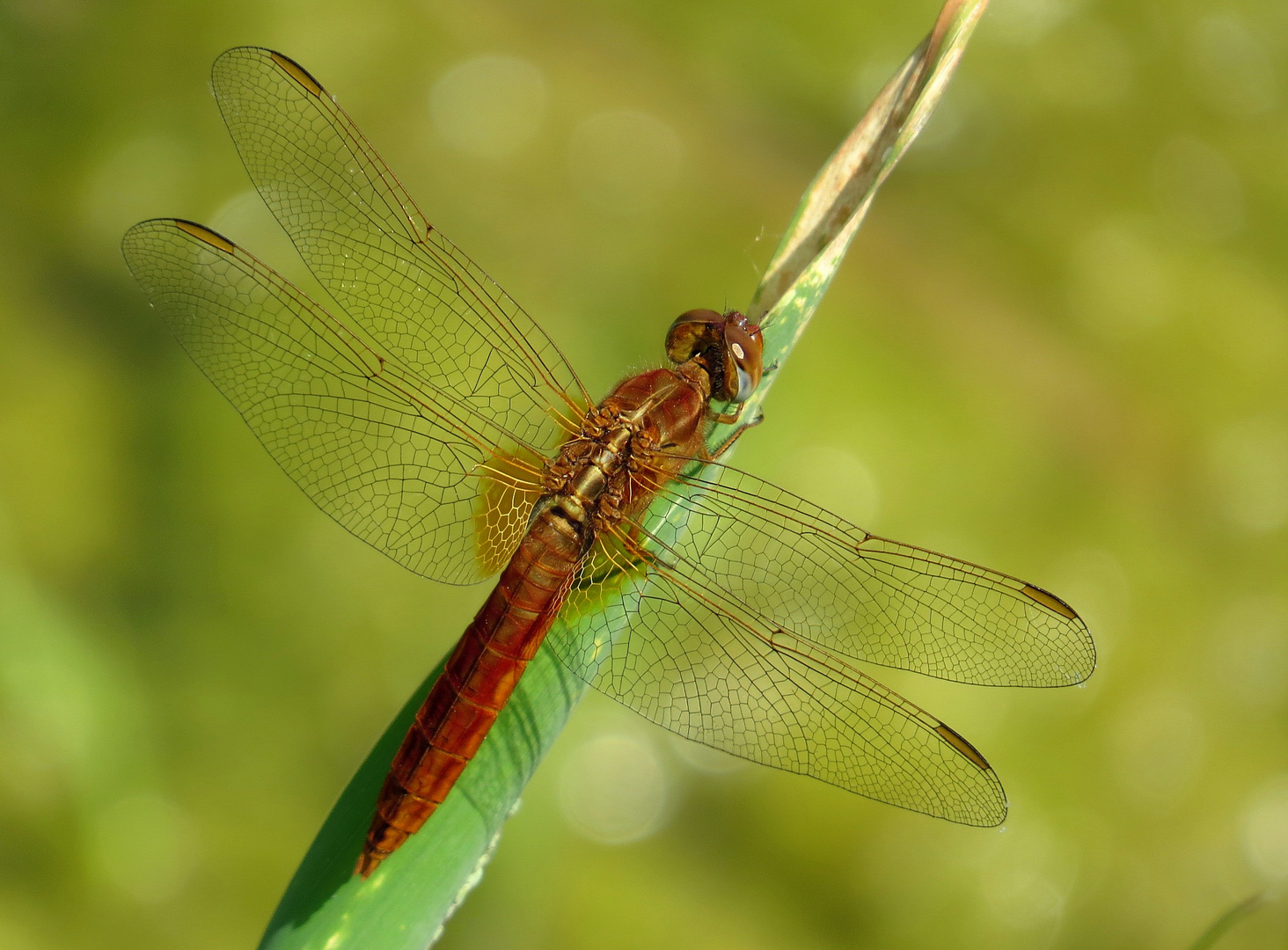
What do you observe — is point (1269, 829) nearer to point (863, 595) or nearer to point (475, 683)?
point (863, 595)

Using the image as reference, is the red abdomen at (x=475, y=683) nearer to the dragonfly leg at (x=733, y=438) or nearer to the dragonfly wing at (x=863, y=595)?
the dragonfly wing at (x=863, y=595)

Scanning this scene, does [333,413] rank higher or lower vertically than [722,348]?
lower

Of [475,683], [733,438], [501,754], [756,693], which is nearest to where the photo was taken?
[501,754]

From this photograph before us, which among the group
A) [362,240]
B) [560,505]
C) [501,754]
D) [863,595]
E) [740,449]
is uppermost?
[740,449]

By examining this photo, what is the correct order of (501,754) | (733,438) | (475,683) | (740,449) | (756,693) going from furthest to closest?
(740,449), (733,438), (756,693), (475,683), (501,754)

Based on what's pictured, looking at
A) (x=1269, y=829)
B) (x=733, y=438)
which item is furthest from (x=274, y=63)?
(x=1269, y=829)

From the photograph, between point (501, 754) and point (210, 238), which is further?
point (210, 238)

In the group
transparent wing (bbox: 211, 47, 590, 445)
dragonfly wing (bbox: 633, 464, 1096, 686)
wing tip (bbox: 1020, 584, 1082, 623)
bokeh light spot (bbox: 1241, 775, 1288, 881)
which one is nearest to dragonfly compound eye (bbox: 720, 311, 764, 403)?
dragonfly wing (bbox: 633, 464, 1096, 686)
